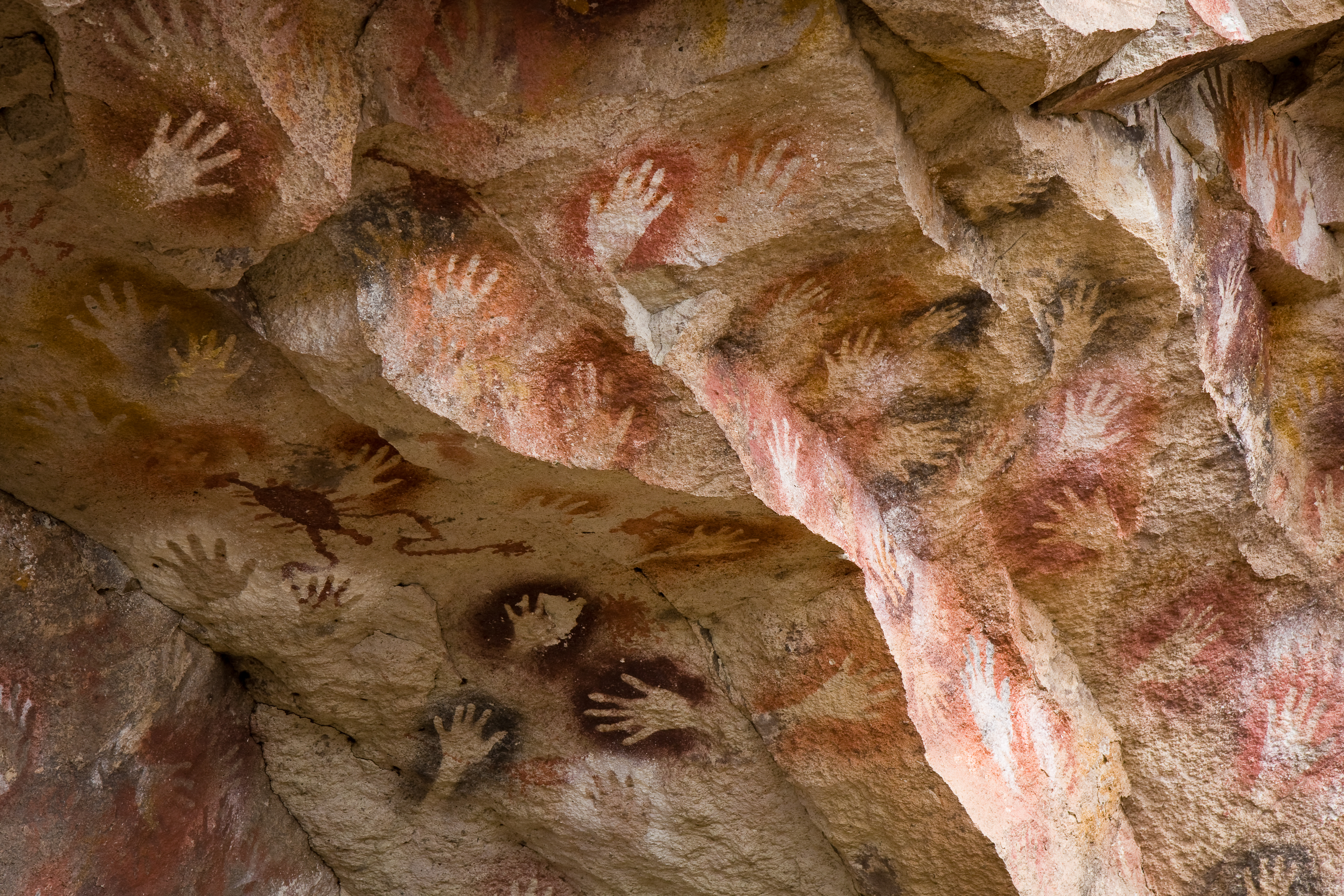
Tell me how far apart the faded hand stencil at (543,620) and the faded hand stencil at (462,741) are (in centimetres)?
21

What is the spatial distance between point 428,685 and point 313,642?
0.27 meters

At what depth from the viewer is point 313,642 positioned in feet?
8.07

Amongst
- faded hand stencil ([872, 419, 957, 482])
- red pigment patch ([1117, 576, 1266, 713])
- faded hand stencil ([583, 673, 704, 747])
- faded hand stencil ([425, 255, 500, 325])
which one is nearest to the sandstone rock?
faded hand stencil ([583, 673, 704, 747])

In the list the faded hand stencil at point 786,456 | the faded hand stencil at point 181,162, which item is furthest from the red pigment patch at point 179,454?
the faded hand stencil at point 786,456

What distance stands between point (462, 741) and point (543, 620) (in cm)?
38

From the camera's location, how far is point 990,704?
91.4 inches

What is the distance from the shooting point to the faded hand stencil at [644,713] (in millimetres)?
2539

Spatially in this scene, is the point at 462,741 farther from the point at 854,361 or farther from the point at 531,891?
the point at 854,361

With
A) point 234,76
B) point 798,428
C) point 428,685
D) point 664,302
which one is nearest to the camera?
point 234,76

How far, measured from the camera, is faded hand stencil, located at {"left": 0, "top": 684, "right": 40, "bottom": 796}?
217cm

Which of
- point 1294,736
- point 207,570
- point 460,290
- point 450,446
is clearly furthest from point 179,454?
point 1294,736

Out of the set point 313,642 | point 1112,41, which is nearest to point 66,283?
point 313,642

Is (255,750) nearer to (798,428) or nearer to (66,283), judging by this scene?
(66,283)

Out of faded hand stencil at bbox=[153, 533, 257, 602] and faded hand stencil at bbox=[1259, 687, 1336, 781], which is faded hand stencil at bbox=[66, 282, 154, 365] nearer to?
faded hand stencil at bbox=[153, 533, 257, 602]
